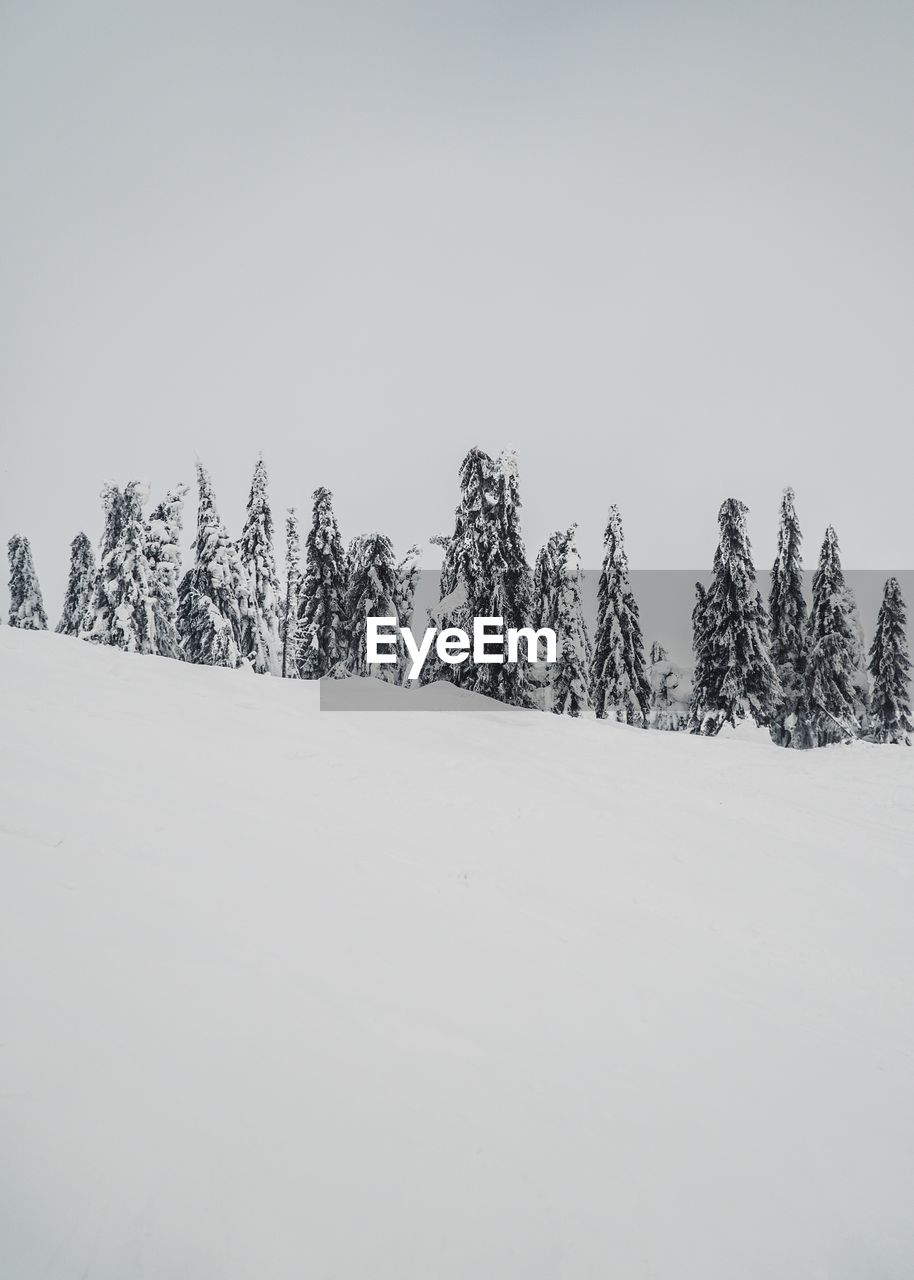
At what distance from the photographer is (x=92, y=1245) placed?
10.5ft

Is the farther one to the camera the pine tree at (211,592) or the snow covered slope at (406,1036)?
the pine tree at (211,592)

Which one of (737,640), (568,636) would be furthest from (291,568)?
(737,640)

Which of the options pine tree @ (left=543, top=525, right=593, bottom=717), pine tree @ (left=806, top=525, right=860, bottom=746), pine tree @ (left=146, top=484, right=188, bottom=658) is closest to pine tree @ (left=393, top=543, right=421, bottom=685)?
pine tree @ (left=543, top=525, right=593, bottom=717)

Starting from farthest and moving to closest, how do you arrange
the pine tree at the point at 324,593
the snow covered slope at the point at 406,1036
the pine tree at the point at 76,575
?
1. the pine tree at the point at 76,575
2. the pine tree at the point at 324,593
3. the snow covered slope at the point at 406,1036

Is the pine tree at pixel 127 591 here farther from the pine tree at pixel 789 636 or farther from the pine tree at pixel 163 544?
the pine tree at pixel 789 636

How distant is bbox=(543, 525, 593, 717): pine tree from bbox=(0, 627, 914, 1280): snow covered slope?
2046 cm

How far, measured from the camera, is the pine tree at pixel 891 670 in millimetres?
34312

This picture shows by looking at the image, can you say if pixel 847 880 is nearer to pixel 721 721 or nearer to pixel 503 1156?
pixel 503 1156

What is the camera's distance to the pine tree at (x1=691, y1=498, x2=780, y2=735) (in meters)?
28.5

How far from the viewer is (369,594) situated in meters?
30.6

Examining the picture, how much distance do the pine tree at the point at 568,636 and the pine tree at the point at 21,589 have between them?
3137cm

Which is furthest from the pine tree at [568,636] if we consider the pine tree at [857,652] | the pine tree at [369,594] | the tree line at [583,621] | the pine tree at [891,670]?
the pine tree at [891,670]

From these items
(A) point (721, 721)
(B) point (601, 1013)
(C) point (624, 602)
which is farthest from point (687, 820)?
(C) point (624, 602)

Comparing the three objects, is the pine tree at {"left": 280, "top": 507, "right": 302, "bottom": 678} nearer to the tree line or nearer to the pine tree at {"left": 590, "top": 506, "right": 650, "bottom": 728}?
the tree line
